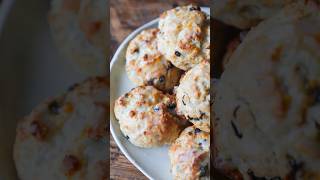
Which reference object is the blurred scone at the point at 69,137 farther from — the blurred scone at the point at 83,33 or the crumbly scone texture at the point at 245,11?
the crumbly scone texture at the point at 245,11

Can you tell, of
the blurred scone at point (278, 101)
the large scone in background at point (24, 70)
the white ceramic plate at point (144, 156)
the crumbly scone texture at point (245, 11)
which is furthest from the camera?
the large scone in background at point (24, 70)

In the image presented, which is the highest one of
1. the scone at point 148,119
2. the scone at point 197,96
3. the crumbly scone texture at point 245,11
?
the crumbly scone texture at point 245,11

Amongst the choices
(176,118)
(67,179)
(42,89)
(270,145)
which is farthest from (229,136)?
(42,89)

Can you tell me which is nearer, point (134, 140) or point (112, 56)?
point (134, 140)

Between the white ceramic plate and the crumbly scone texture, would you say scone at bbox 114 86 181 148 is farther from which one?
the crumbly scone texture

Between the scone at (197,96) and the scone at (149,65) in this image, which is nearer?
the scone at (197,96)

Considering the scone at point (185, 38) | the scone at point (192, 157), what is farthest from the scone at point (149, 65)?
the scone at point (192, 157)

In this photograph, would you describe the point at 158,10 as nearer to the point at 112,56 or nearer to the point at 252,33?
the point at 112,56
